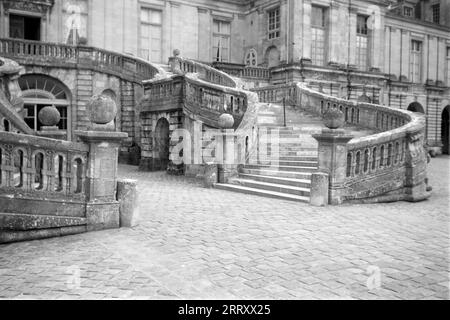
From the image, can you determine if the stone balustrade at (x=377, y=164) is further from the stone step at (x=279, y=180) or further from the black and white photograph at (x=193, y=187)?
the stone step at (x=279, y=180)

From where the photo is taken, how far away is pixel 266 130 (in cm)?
1512

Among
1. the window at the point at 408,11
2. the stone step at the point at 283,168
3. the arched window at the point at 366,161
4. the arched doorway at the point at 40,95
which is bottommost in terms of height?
the stone step at the point at 283,168

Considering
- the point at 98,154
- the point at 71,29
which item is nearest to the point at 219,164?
the point at 98,154

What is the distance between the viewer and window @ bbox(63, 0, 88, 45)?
78.6 ft

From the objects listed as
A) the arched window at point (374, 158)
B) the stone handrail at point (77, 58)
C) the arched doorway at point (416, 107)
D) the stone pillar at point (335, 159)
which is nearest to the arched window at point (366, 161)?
the arched window at point (374, 158)

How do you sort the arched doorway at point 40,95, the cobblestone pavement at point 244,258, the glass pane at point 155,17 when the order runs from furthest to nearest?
the glass pane at point 155,17, the arched doorway at point 40,95, the cobblestone pavement at point 244,258

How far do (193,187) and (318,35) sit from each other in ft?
66.3

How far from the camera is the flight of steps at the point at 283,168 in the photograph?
34.1ft

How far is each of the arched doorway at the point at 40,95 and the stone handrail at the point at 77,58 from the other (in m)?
0.88

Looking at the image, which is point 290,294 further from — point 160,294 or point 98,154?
point 98,154

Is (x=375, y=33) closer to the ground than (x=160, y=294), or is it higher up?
higher up

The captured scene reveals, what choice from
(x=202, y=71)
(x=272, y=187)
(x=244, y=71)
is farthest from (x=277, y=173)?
(x=244, y=71)

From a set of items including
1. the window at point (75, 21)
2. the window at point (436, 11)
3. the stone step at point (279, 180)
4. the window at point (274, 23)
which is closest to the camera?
the stone step at point (279, 180)

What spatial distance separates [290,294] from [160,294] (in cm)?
124
